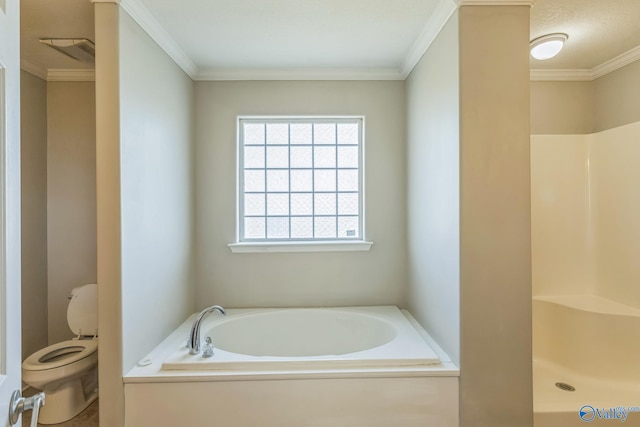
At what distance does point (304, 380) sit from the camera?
167cm

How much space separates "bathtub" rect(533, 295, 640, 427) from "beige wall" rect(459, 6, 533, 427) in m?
0.38

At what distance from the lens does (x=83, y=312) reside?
2363mm

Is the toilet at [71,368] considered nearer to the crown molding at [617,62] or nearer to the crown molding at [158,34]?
the crown molding at [158,34]

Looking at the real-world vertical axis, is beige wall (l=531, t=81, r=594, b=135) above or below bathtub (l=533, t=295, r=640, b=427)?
above

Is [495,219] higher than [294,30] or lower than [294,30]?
lower

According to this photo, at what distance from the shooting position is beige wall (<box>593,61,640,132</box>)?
224cm

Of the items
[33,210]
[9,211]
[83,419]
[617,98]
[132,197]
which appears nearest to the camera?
[9,211]

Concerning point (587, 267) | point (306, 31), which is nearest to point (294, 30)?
point (306, 31)

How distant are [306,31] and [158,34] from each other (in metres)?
0.86

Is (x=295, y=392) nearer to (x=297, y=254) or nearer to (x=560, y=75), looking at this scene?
(x=297, y=254)

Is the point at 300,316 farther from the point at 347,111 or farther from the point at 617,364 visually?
the point at 617,364

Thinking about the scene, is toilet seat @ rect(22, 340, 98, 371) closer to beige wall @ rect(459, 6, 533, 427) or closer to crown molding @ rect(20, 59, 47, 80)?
crown molding @ rect(20, 59, 47, 80)

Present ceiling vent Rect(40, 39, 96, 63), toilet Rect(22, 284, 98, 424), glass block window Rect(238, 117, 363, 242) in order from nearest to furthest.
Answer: toilet Rect(22, 284, 98, 424) < ceiling vent Rect(40, 39, 96, 63) < glass block window Rect(238, 117, 363, 242)

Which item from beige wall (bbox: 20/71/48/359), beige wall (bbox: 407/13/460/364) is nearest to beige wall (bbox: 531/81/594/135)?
beige wall (bbox: 407/13/460/364)
